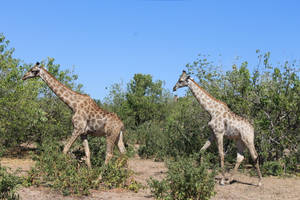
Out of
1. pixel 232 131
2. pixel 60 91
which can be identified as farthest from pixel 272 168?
pixel 60 91

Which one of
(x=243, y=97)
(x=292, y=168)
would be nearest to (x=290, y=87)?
(x=243, y=97)

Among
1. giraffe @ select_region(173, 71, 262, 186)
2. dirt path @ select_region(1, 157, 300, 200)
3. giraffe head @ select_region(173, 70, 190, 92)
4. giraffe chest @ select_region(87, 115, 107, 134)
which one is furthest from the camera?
giraffe head @ select_region(173, 70, 190, 92)

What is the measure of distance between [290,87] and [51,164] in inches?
324

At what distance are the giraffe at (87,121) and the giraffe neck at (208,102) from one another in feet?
8.58

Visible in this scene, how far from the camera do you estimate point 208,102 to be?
10.0 meters

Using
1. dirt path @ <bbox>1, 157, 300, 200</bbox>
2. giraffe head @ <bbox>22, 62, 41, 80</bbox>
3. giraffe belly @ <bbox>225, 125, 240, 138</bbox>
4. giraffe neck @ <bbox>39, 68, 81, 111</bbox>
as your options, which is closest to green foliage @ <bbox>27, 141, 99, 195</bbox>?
dirt path @ <bbox>1, 157, 300, 200</bbox>

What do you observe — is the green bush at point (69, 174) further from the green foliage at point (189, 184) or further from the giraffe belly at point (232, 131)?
the giraffe belly at point (232, 131)

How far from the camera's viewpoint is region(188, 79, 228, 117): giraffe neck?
993 cm

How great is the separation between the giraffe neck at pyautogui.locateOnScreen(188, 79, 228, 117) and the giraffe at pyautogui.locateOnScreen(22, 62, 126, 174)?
8.58 ft

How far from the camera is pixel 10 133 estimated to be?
1255 centimetres

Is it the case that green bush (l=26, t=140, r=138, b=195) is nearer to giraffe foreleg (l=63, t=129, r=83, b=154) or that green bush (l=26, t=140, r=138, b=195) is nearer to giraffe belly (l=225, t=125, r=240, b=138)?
giraffe foreleg (l=63, t=129, r=83, b=154)

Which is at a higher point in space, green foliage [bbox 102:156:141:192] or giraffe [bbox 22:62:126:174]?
giraffe [bbox 22:62:126:174]

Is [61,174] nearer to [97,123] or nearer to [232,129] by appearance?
[97,123]

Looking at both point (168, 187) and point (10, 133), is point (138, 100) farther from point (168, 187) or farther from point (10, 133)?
point (168, 187)
